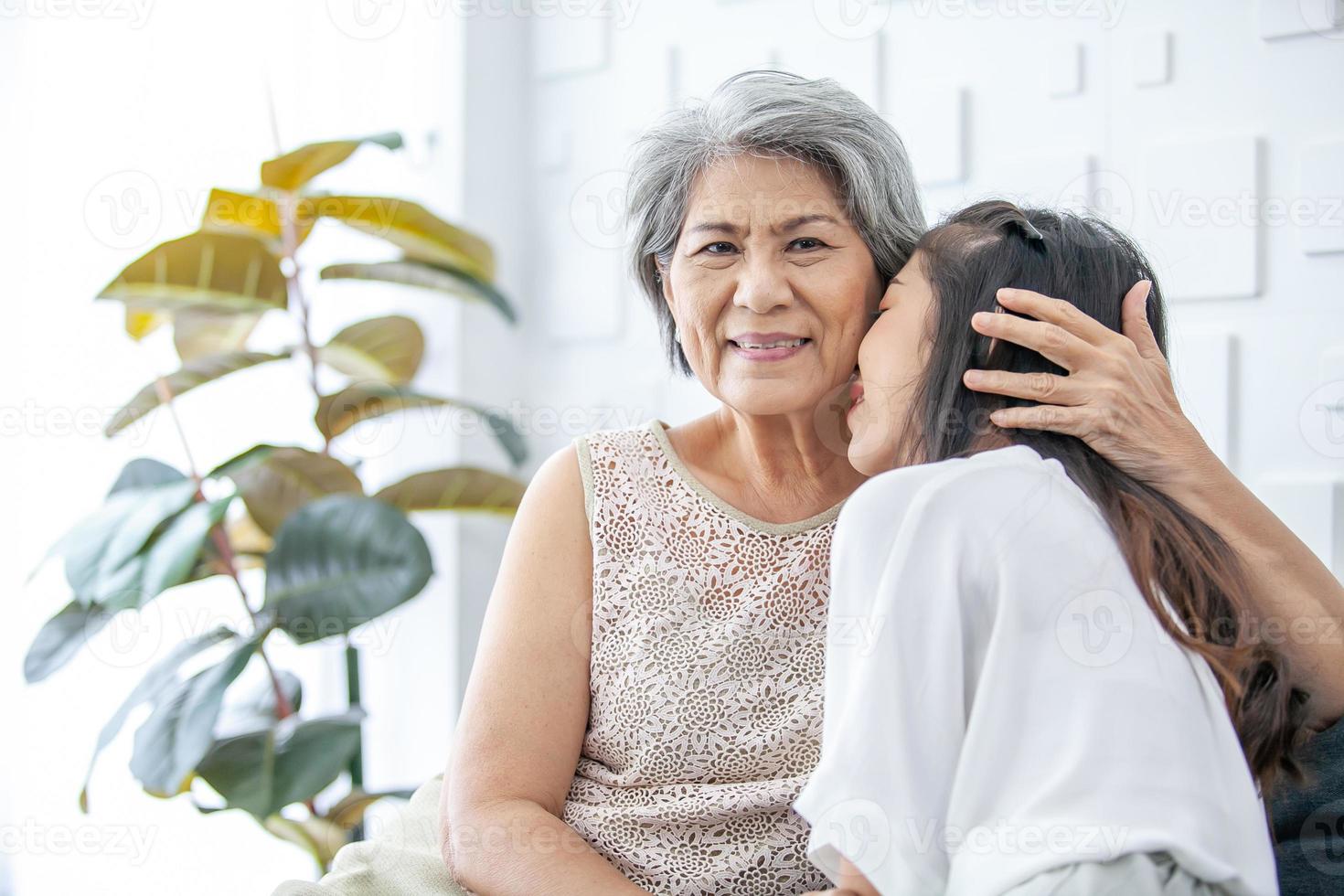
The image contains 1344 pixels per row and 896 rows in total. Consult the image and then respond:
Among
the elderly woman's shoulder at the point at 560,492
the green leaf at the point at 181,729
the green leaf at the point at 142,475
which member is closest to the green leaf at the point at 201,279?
the green leaf at the point at 142,475

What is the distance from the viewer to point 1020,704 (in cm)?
82

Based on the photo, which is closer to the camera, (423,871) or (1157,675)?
(1157,675)

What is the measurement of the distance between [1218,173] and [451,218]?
5.21 feet

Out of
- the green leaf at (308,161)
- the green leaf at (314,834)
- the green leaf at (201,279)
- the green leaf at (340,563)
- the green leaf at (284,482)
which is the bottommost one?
the green leaf at (314,834)

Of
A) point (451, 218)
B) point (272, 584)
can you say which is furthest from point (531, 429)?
point (272, 584)

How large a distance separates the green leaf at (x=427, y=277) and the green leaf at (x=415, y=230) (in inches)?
0.6

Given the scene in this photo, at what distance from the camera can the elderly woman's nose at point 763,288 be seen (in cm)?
129

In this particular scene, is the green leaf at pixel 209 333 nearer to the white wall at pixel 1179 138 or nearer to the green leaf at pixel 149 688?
the green leaf at pixel 149 688

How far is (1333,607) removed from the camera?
1.12m

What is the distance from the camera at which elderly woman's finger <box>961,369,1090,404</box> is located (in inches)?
40.0

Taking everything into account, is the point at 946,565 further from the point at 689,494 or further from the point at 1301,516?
the point at 1301,516

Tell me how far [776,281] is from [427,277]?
1092 mm

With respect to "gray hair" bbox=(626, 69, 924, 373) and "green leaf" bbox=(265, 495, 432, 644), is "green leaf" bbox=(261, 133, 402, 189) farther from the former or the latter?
"gray hair" bbox=(626, 69, 924, 373)

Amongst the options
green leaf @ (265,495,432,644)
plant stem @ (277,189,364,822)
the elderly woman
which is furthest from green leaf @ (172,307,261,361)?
the elderly woman
